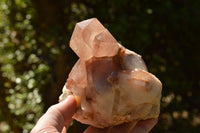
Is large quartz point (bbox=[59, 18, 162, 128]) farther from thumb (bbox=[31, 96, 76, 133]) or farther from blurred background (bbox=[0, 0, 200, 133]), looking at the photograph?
blurred background (bbox=[0, 0, 200, 133])

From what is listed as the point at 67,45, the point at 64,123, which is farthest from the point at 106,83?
the point at 67,45

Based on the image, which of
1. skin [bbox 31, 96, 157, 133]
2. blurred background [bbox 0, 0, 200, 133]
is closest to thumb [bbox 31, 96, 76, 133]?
skin [bbox 31, 96, 157, 133]

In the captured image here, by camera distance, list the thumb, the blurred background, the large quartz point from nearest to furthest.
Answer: the thumb
the large quartz point
the blurred background

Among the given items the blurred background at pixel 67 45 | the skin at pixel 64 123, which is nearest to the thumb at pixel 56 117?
the skin at pixel 64 123

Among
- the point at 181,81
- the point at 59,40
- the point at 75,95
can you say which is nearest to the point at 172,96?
the point at 181,81

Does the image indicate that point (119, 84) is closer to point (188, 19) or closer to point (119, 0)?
point (119, 0)
